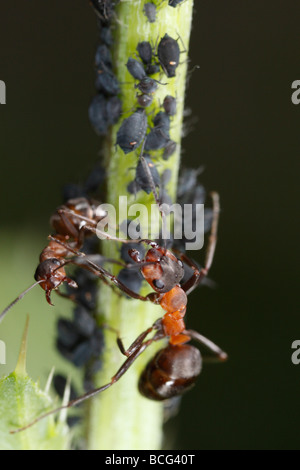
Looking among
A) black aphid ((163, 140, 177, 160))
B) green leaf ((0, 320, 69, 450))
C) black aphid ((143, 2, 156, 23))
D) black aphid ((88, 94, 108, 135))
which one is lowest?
green leaf ((0, 320, 69, 450))

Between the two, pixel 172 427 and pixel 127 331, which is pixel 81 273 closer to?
pixel 127 331

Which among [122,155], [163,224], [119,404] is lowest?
[119,404]

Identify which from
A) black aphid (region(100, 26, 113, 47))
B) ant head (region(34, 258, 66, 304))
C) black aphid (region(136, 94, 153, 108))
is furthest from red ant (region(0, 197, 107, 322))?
black aphid (region(100, 26, 113, 47))

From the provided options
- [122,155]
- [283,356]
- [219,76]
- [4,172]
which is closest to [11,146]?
[4,172]

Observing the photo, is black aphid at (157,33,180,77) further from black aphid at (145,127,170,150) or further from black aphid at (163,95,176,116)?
black aphid at (145,127,170,150)

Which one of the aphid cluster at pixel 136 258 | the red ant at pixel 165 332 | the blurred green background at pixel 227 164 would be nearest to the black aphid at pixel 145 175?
the aphid cluster at pixel 136 258

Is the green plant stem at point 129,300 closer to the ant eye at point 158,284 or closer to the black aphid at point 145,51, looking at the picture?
the black aphid at point 145,51
